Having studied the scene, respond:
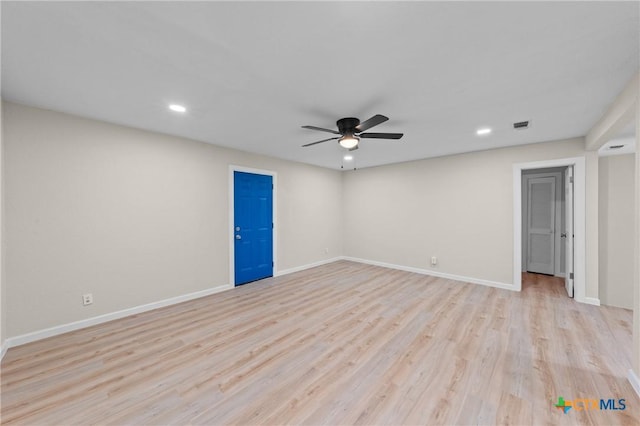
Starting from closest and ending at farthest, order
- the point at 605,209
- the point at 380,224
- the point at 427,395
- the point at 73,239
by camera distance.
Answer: the point at 427,395, the point at 73,239, the point at 605,209, the point at 380,224

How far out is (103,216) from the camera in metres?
3.02

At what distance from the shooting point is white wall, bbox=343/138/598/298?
165 inches

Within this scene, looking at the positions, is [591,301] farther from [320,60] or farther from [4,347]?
[4,347]

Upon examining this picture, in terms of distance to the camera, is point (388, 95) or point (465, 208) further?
point (465, 208)

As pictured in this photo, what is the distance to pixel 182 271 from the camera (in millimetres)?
3719

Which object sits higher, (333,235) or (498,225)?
(498,225)

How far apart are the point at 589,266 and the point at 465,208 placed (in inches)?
72.9

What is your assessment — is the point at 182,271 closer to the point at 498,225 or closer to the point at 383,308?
the point at 383,308

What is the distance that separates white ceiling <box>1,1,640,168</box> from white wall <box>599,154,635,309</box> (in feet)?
4.55

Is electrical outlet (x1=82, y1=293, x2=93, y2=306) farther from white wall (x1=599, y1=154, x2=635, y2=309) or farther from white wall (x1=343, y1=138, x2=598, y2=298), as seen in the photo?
white wall (x1=599, y1=154, x2=635, y2=309)

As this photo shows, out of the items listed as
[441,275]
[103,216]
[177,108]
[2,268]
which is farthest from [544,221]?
[2,268]

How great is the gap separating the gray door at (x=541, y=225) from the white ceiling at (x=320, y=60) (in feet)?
9.60

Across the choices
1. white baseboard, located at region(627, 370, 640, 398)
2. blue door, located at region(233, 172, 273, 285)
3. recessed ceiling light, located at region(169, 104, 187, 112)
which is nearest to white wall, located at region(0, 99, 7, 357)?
recessed ceiling light, located at region(169, 104, 187, 112)

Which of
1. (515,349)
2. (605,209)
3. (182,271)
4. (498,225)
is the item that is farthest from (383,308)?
(605,209)
